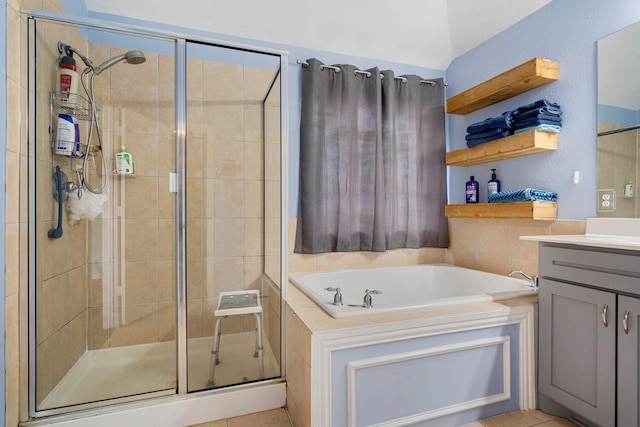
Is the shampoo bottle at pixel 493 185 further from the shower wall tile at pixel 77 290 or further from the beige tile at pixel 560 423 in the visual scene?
the shower wall tile at pixel 77 290

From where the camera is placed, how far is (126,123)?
1.79 m

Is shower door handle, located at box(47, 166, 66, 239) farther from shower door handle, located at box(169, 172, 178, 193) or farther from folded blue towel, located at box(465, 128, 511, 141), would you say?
folded blue towel, located at box(465, 128, 511, 141)

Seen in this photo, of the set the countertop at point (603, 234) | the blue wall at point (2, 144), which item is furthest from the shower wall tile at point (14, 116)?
the countertop at point (603, 234)

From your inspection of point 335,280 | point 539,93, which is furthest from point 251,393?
point 539,93

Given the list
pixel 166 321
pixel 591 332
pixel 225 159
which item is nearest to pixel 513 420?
pixel 591 332

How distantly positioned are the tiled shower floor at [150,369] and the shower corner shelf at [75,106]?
1319 mm

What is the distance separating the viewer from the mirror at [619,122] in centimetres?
159

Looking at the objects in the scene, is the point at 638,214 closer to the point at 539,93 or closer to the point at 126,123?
the point at 539,93

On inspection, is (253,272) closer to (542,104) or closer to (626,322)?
(626,322)

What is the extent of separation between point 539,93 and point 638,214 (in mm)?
979

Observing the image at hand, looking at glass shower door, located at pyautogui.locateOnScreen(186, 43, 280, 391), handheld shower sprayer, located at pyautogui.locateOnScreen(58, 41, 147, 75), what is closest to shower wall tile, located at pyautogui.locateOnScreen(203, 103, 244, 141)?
glass shower door, located at pyautogui.locateOnScreen(186, 43, 280, 391)

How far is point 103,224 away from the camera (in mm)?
1718

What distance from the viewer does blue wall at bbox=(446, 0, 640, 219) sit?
1790mm

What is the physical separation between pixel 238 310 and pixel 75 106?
1417mm
